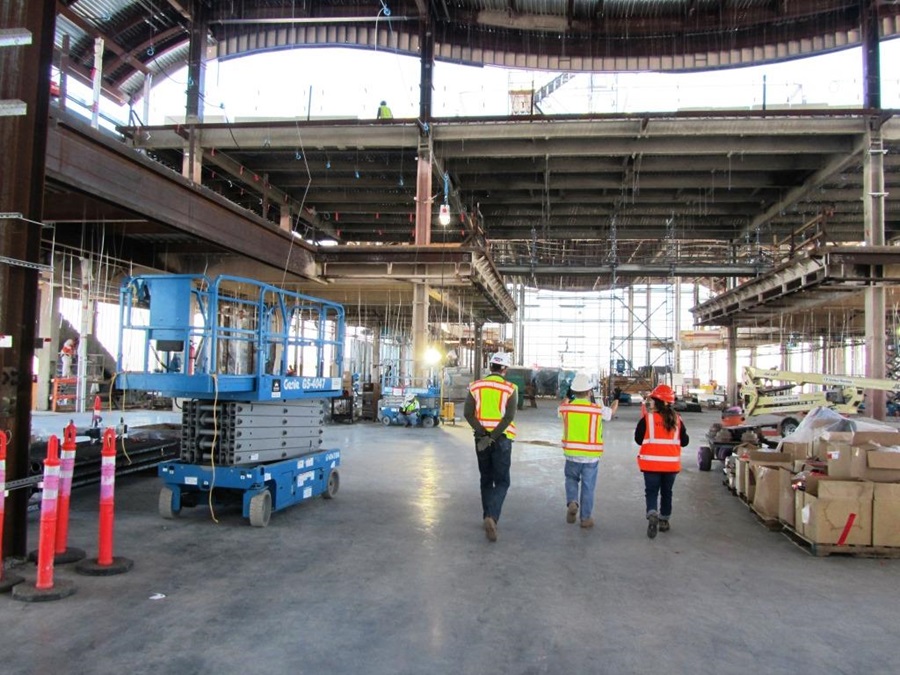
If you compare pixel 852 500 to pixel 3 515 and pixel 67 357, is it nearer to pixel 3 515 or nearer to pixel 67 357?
pixel 3 515

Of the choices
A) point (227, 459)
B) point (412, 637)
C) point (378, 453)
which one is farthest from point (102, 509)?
point (378, 453)

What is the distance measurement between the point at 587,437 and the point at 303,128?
16.0 m

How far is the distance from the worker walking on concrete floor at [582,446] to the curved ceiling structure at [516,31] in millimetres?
17054

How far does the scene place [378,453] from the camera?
1212cm

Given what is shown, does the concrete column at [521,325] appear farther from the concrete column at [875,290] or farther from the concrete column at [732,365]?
the concrete column at [875,290]

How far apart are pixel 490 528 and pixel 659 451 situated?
2.03 m

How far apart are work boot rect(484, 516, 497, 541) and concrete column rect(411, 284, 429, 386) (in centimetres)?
1186

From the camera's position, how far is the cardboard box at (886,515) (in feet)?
18.3

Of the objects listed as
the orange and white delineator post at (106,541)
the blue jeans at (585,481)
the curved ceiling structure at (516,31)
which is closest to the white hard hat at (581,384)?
the blue jeans at (585,481)

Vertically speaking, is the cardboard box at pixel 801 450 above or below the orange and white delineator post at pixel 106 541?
above

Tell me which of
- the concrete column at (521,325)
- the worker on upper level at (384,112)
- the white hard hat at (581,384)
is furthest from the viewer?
the concrete column at (521,325)

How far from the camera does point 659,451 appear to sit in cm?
629

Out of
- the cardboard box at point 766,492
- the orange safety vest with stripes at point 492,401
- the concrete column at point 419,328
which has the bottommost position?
the cardboard box at point 766,492

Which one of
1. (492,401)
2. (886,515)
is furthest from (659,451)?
(886,515)
